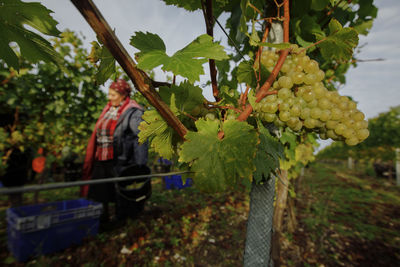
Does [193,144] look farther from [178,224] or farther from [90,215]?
[178,224]

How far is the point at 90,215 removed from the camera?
309 centimetres

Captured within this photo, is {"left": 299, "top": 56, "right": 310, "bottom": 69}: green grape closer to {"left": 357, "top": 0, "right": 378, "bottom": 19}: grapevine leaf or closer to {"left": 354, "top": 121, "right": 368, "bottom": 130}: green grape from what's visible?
{"left": 354, "top": 121, "right": 368, "bottom": 130}: green grape

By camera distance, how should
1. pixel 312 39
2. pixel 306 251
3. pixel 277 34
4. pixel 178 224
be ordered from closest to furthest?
pixel 277 34 → pixel 312 39 → pixel 306 251 → pixel 178 224

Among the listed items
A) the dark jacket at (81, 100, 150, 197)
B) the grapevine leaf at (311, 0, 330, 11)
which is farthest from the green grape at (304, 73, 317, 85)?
the dark jacket at (81, 100, 150, 197)

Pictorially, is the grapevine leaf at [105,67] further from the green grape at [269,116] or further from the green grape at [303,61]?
the green grape at [303,61]

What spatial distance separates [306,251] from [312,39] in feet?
11.1

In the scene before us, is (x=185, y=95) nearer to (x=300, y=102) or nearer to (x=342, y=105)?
(x=300, y=102)

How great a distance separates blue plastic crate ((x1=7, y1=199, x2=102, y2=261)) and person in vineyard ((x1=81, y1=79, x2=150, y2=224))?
67 centimetres

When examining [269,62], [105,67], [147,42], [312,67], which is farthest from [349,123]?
[105,67]

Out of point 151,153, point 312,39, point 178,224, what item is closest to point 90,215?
point 178,224

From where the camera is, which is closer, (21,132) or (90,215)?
(90,215)

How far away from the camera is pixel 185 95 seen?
0.72 meters

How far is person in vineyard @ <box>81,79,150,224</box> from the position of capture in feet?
11.1

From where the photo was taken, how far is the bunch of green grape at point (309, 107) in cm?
Answer: 74
